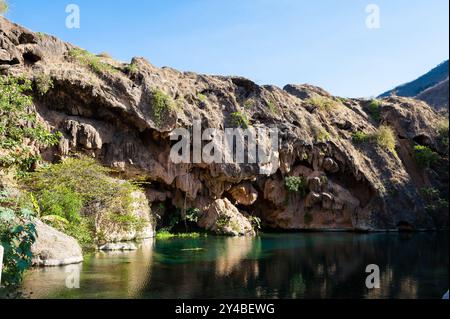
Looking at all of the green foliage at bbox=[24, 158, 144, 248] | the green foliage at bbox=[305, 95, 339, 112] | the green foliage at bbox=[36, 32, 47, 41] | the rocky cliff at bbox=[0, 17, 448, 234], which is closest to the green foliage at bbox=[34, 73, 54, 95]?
the rocky cliff at bbox=[0, 17, 448, 234]

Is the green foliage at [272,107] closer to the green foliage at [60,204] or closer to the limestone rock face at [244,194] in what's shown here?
the limestone rock face at [244,194]

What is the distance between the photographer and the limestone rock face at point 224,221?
31513mm

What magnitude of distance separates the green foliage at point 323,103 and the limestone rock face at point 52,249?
96.8ft

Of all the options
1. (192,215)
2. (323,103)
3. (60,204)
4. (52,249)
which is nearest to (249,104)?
(323,103)

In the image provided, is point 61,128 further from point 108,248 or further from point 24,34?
point 108,248

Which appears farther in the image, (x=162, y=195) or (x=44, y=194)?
(x=162, y=195)

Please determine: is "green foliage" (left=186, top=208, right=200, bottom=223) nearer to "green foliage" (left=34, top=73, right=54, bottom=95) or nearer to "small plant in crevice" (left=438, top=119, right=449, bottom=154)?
"green foliage" (left=34, top=73, right=54, bottom=95)

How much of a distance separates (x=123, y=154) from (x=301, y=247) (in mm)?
13091

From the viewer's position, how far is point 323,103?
138 ft

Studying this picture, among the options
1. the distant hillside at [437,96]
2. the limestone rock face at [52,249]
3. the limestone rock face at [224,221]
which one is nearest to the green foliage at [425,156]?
the limestone rock face at [224,221]

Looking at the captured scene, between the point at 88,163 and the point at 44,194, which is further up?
the point at 88,163

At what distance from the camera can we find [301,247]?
80.0 ft
